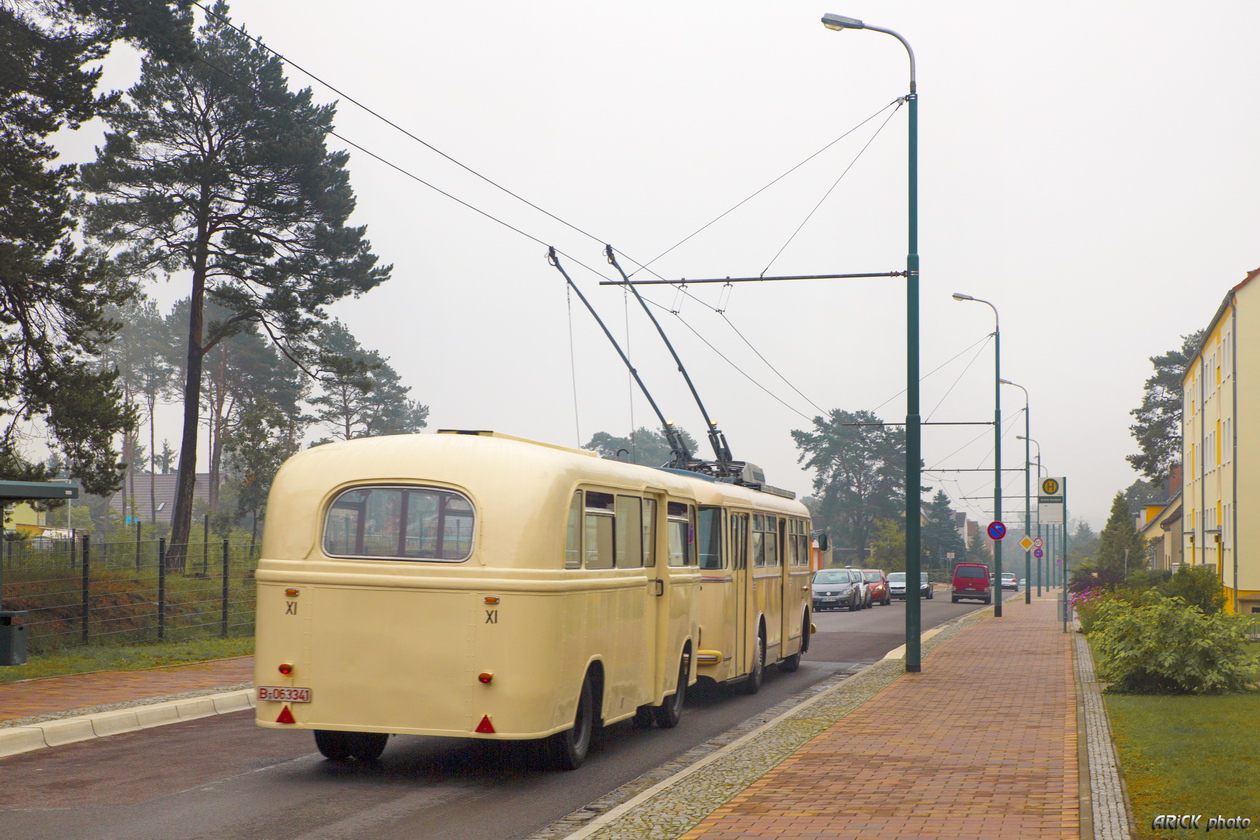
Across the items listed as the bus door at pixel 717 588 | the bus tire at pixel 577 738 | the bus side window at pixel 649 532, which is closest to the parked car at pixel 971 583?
the bus door at pixel 717 588

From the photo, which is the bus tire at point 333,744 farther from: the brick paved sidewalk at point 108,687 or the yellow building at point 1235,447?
the yellow building at point 1235,447

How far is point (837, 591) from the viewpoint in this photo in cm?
4488

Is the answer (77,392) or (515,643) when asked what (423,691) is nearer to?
(515,643)

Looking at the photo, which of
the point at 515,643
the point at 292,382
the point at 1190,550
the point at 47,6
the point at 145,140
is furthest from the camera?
the point at 292,382

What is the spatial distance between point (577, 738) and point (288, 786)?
225cm

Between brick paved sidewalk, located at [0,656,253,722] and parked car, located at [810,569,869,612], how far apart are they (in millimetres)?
29166

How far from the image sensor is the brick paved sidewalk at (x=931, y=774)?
781 cm

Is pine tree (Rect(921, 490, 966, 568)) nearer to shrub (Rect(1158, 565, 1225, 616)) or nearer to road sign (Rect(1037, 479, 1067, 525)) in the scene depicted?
road sign (Rect(1037, 479, 1067, 525))

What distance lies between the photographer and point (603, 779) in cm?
1009

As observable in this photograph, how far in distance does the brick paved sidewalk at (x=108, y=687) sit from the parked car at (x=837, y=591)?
2917 cm

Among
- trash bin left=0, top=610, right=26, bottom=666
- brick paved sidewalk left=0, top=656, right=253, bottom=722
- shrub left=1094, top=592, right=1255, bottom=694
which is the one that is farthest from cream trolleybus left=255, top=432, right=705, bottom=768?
shrub left=1094, top=592, right=1255, bottom=694

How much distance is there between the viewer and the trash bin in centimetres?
1398

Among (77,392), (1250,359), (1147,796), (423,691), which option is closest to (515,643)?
(423,691)

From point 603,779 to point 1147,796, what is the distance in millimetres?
3873
